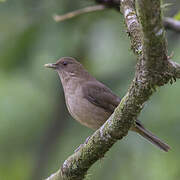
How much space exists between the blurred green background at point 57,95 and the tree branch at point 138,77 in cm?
292

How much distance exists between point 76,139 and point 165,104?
1799 millimetres

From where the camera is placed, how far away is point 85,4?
31.3 ft

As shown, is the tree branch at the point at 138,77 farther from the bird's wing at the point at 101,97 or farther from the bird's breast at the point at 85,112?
the bird's wing at the point at 101,97

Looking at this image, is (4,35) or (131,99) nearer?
(131,99)

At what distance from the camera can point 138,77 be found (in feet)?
12.6

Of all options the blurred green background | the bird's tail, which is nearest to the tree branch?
the bird's tail

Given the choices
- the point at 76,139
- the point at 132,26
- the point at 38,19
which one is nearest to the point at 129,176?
the point at 76,139

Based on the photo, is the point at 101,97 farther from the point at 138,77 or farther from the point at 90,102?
the point at 138,77

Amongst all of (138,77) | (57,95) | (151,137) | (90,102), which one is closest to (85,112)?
(90,102)

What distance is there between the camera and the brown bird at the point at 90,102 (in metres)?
6.70

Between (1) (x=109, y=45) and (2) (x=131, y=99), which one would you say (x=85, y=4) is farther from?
(2) (x=131, y=99)

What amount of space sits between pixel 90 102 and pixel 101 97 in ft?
0.72

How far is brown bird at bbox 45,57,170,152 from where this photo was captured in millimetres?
6699

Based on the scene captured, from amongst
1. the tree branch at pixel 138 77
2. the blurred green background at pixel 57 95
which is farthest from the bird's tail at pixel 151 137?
the tree branch at pixel 138 77
